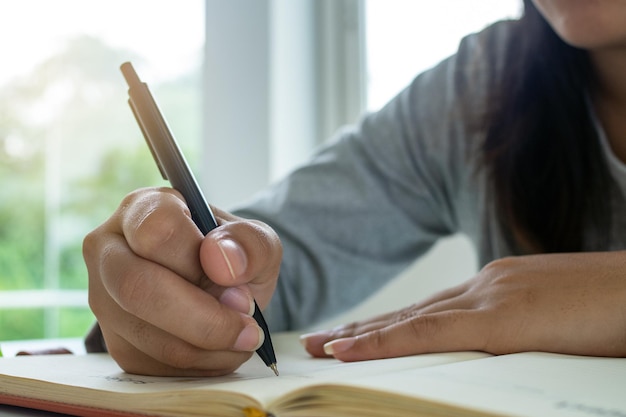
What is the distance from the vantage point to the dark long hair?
0.80 m

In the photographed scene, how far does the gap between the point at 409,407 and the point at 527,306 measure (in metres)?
0.22

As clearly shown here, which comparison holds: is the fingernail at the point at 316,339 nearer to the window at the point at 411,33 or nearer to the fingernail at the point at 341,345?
the fingernail at the point at 341,345

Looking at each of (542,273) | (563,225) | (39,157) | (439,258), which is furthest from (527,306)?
(39,157)

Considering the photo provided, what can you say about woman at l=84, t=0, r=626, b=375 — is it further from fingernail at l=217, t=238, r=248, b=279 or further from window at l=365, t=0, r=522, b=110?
window at l=365, t=0, r=522, b=110

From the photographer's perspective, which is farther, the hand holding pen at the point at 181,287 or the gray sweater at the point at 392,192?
the gray sweater at the point at 392,192

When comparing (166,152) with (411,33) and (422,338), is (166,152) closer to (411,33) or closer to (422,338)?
(422,338)

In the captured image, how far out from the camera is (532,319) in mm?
472

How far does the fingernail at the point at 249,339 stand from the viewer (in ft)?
1.37

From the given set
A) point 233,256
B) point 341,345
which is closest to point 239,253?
point 233,256

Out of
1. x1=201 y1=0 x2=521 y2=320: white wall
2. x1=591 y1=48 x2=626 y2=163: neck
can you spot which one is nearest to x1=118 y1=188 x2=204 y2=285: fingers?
x1=591 y1=48 x2=626 y2=163: neck

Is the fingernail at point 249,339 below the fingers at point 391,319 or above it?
above

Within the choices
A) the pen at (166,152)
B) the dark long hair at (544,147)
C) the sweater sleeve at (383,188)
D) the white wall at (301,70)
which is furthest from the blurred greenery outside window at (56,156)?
the pen at (166,152)

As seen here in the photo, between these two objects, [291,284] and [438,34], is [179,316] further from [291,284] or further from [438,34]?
[438,34]

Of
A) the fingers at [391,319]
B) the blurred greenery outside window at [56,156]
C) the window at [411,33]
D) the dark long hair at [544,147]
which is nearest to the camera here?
the fingers at [391,319]
